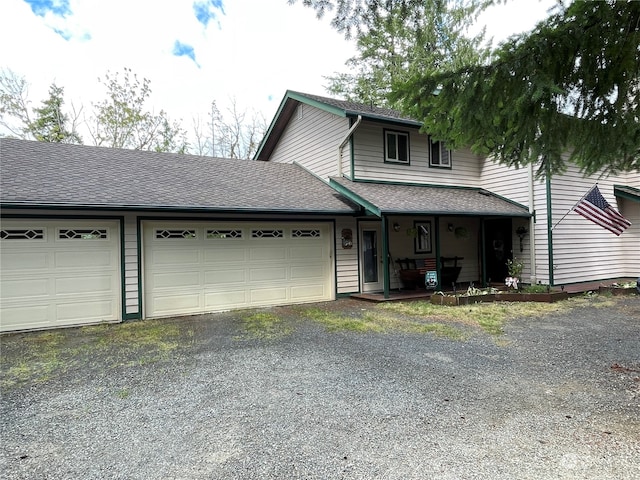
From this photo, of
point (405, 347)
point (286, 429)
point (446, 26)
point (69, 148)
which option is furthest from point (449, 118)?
point (69, 148)

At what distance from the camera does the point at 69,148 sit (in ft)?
31.2

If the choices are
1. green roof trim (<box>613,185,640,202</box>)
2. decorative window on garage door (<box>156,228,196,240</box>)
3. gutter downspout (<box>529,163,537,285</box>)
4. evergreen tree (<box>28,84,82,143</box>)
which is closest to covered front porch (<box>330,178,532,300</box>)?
gutter downspout (<box>529,163,537,285</box>)

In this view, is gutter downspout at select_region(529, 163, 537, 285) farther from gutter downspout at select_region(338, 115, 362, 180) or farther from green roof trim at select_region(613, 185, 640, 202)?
gutter downspout at select_region(338, 115, 362, 180)

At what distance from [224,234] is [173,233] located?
105 cm

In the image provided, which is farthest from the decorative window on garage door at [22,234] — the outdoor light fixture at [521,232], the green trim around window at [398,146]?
the outdoor light fixture at [521,232]

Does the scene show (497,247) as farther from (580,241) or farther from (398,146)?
(398,146)

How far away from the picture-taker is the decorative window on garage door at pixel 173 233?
793 cm

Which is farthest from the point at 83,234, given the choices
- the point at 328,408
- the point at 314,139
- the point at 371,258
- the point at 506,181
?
the point at 506,181

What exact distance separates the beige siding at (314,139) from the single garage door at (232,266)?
240 cm

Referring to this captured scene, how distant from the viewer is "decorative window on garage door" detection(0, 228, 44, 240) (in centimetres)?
667

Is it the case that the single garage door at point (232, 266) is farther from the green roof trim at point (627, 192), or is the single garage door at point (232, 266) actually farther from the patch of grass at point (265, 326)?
the green roof trim at point (627, 192)

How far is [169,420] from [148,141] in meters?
21.0

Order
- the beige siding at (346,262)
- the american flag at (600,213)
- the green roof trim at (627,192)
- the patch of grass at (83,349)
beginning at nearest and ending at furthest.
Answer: the patch of grass at (83,349), the american flag at (600,213), the beige siding at (346,262), the green roof trim at (627,192)

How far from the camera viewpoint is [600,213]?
9.00 meters
